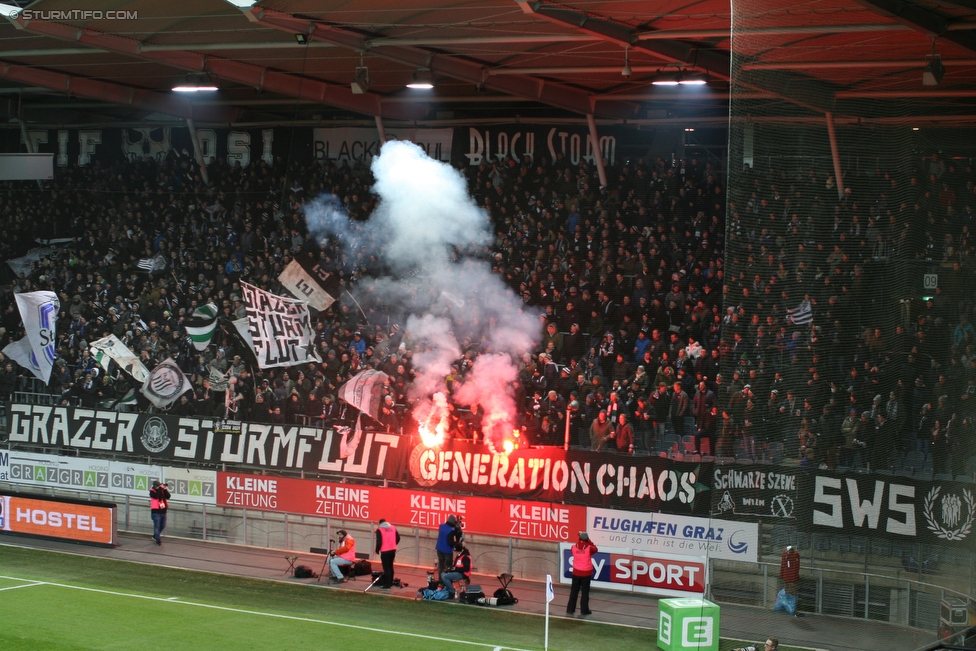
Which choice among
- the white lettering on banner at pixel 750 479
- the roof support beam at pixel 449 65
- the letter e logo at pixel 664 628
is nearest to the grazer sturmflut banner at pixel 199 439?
the letter e logo at pixel 664 628

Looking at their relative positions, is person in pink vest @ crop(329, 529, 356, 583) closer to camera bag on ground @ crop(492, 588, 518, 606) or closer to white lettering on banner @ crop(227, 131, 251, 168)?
camera bag on ground @ crop(492, 588, 518, 606)

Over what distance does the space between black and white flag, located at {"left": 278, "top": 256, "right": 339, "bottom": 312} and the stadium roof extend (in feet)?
12.4

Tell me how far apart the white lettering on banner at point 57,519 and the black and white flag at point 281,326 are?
505 centimetres

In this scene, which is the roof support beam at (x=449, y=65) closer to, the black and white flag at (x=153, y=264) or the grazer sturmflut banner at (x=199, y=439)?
the grazer sturmflut banner at (x=199, y=439)

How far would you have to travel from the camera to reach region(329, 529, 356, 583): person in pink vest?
57.4 ft

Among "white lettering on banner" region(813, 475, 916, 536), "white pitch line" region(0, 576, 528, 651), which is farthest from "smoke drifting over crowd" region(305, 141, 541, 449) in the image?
"white lettering on banner" region(813, 475, 916, 536)

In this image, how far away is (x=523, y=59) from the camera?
20406mm

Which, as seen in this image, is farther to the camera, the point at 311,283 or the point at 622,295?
the point at 311,283

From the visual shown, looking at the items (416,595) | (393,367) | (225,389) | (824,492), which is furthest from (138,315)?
(824,492)

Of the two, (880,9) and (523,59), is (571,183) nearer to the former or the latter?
(523,59)

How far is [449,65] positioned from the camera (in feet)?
66.8

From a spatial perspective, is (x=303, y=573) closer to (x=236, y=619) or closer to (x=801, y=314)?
(x=236, y=619)

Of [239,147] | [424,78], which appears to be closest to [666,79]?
[424,78]

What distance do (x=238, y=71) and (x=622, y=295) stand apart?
9.31 meters
